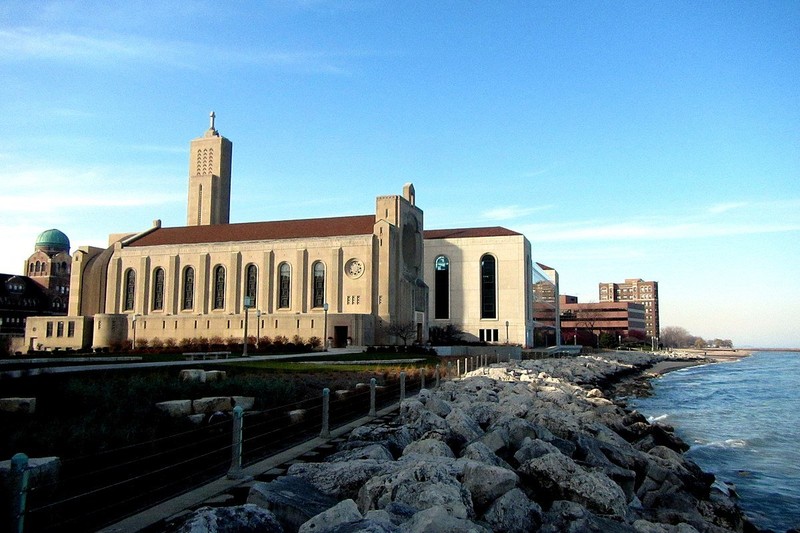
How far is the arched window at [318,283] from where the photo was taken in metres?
66.3

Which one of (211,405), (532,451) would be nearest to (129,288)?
(211,405)

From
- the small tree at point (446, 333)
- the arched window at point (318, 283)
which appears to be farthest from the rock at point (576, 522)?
the small tree at point (446, 333)

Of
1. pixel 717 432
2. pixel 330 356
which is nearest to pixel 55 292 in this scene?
pixel 330 356

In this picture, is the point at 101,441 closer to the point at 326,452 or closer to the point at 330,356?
the point at 326,452

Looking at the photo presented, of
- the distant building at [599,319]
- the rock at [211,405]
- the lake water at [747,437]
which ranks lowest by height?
the lake water at [747,437]

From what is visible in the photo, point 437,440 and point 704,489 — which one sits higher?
point 437,440

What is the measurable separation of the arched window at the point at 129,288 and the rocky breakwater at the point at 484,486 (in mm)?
67876

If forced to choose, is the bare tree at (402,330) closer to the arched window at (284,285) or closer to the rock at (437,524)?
the arched window at (284,285)

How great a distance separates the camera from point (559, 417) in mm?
14164

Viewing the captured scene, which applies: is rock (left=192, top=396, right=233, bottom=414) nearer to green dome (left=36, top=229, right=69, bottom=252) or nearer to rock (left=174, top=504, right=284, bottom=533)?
rock (left=174, top=504, right=284, bottom=533)

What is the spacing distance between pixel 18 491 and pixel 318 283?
61574 mm

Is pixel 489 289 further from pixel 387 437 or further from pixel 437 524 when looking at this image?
pixel 437 524

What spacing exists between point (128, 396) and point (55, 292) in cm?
10777

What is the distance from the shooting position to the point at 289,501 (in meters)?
6.68
